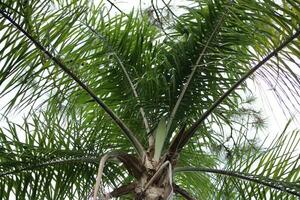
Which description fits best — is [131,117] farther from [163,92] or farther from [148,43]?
[148,43]

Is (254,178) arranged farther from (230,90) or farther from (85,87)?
(85,87)

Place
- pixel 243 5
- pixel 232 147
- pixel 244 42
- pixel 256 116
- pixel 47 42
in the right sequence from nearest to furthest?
pixel 243 5, pixel 47 42, pixel 244 42, pixel 232 147, pixel 256 116

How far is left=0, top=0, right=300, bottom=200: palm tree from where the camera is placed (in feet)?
7.43

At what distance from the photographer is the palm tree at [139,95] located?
2.26 meters

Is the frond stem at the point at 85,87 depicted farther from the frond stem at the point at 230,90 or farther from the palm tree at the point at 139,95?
the frond stem at the point at 230,90

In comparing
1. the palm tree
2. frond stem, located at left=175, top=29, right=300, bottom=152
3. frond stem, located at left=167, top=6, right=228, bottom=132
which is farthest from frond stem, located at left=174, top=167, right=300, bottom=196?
frond stem, located at left=167, top=6, right=228, bottom=132

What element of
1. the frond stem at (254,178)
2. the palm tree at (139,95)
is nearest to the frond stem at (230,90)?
the palm tree at (139,95)

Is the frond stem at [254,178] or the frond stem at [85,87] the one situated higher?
the frond stem at [85,87]

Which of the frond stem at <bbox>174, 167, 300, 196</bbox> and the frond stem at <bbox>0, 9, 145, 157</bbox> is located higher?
the frond stem at <bbox>0, 9, 145, 157</bbox>

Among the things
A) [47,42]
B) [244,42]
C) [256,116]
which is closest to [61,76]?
[47,42]

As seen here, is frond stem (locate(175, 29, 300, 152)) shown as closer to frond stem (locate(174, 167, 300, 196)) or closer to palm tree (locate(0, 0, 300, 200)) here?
palm tree (locate(0, 0, 300, 200))

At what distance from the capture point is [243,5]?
2.11 metres

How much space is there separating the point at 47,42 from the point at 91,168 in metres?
0.77

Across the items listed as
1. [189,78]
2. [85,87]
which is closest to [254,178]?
[189,78]
